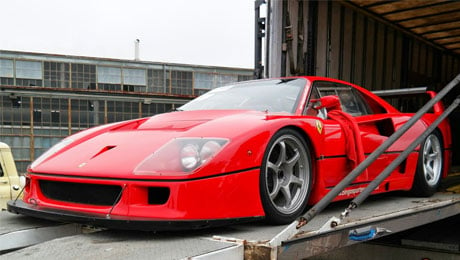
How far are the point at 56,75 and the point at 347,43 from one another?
28684 mm

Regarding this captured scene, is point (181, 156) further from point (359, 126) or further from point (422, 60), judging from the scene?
point (422, 60)

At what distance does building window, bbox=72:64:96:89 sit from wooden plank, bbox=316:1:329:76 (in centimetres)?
2815

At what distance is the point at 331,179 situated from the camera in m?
2.89

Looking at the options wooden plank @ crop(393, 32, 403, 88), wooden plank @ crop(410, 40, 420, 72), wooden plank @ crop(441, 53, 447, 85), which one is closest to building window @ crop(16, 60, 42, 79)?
wooden plank @ crop(441, 53, 447, 85)

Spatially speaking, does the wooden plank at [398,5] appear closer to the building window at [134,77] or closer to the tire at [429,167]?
the tire at [429,167]

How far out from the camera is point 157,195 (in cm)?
221

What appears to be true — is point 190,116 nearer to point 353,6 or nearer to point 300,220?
point 300,220

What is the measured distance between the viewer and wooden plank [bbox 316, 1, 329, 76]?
700 centimetres

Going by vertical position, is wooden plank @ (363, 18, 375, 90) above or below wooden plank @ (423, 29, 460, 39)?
below

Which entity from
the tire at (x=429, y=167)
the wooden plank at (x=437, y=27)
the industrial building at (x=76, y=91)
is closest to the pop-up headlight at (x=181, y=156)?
the tire at (x=429, y=167)

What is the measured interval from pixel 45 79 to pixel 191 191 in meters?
32.9

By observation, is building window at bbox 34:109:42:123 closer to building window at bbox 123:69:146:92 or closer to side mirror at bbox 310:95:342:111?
building window at bbox 123:69:146:92

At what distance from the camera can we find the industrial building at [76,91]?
28.3 m

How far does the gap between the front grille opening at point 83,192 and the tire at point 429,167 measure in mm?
2674
